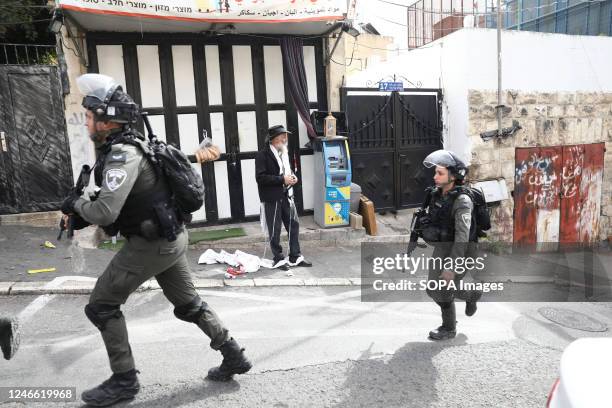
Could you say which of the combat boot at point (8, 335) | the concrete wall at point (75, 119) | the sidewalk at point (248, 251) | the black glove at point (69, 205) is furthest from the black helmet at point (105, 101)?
the concrete wall at point (75, 119)

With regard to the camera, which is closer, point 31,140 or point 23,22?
point 31,140

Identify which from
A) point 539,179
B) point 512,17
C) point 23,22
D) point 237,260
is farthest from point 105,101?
point 512,17

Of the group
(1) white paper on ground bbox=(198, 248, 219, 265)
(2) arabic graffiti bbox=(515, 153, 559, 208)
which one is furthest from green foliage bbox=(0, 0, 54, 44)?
(2) arabic graffiti bbox=(515, 153, 559, 208)

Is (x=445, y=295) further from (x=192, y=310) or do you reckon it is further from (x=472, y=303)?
(x=192, y=310)

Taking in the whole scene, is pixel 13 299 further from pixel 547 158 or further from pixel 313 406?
pixel 547 158

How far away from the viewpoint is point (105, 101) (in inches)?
113

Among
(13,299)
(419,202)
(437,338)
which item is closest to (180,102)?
(13,299)

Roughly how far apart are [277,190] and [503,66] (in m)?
5.80

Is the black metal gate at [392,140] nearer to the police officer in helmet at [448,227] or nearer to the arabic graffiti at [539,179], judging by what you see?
the arabic graffiti at [539,179]

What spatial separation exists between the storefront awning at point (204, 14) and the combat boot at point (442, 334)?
16.3ft

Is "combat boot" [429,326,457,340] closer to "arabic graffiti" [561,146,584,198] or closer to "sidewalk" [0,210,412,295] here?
"sidewalk" [0,210,412,295]

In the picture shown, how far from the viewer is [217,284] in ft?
18.3

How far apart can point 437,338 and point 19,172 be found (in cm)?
653

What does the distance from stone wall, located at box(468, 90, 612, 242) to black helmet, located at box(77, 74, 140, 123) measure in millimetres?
7418
